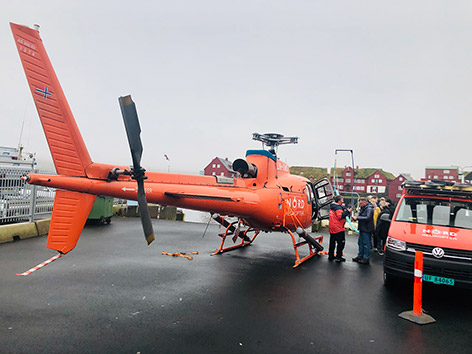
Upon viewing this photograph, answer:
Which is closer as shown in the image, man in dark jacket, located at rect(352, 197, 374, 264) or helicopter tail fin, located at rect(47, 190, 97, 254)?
helicopter tail fin, located at rect(47, 190, 97, 254)

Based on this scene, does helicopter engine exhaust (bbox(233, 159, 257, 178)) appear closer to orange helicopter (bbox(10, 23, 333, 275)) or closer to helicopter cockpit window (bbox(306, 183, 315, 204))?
orange helicopter (bbox(10, 23, 333, 275))

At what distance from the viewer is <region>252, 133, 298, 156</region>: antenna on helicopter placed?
8633 millimetres

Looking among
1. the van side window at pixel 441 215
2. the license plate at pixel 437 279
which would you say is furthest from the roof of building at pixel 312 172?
the license plate at pixel 437 279

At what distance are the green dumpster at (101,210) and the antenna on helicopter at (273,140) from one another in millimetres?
7483

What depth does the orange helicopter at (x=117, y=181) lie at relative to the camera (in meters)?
4.38

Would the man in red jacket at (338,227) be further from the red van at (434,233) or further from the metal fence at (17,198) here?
the metal fence at (17,198)

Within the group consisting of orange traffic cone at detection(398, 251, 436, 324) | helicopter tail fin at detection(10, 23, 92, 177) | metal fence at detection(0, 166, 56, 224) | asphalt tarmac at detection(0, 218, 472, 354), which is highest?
helicopter tail fin at detection(10, 23, 92, 177)

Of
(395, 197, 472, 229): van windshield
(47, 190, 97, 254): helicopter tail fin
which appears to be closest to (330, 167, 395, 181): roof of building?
(395, 197, 472, 229): van windshield

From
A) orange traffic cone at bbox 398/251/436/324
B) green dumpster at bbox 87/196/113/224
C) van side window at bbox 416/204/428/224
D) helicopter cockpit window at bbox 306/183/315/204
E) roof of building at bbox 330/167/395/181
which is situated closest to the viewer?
orange traffic cone at bbox 398/251/436/324

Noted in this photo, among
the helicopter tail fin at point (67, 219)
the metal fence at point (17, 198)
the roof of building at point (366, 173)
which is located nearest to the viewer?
the helicopter tail fin at point (67, 219)

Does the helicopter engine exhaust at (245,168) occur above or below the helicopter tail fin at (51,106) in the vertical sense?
below

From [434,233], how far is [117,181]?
20.4 ft

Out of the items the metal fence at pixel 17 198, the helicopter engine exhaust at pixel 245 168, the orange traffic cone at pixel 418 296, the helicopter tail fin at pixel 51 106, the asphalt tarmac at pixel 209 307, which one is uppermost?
the helicopter tail fin at pixel 51 106

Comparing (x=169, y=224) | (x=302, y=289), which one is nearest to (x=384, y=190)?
(x=169, y=224)
